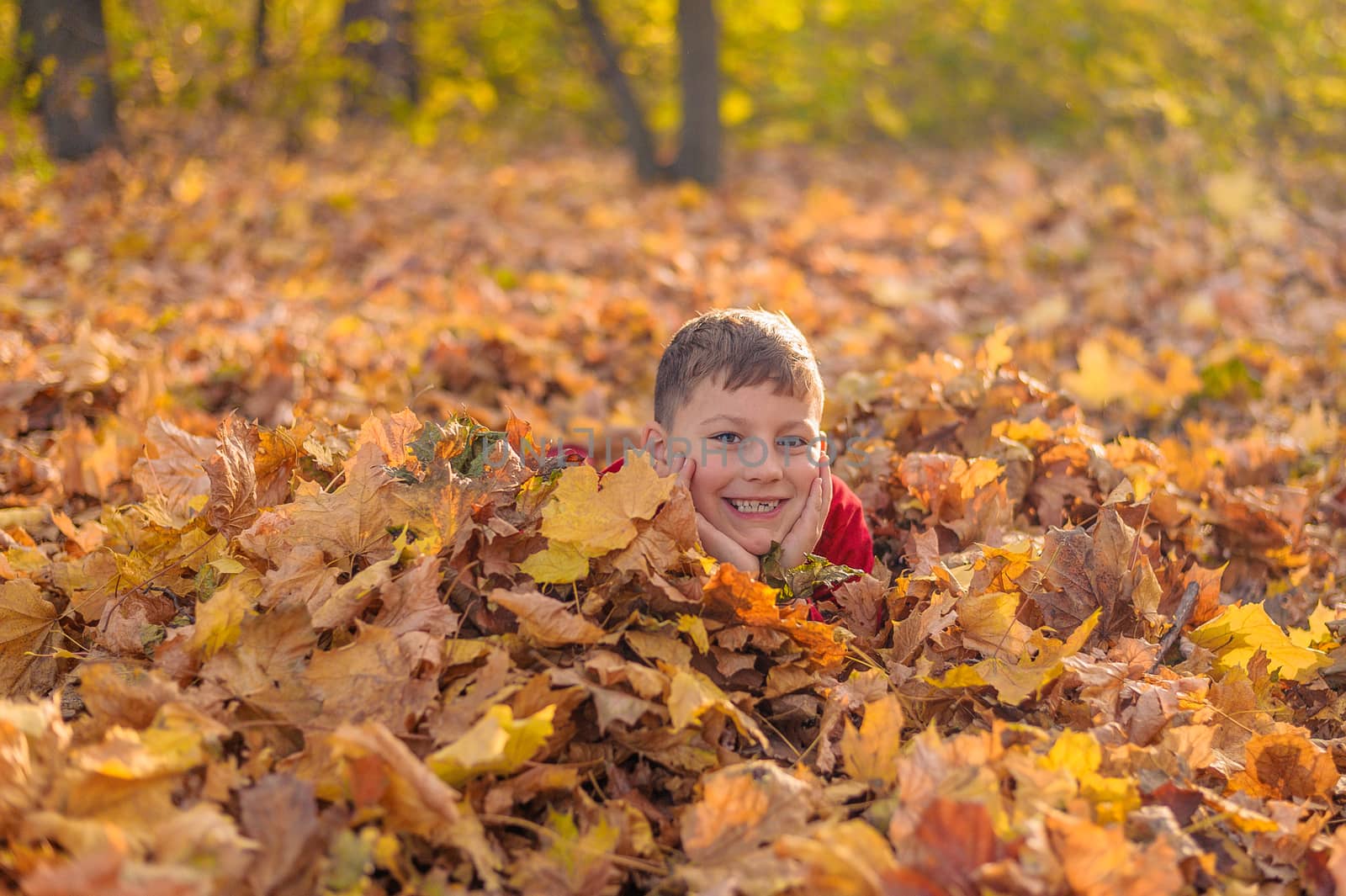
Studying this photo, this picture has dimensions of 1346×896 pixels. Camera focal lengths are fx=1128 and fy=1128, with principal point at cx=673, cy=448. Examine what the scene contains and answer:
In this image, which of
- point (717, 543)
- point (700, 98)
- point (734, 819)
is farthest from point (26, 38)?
point (734, 819)

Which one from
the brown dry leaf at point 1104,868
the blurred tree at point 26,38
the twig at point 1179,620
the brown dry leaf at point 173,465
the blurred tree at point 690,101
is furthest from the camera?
the blurred tree at point 690,101

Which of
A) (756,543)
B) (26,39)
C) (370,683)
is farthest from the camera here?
(26,39)

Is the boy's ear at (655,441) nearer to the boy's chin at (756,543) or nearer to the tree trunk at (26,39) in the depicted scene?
the boy's chin at (756,543)

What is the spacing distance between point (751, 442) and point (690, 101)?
7.33m

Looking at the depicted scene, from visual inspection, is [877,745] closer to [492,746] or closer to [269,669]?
[492,746]

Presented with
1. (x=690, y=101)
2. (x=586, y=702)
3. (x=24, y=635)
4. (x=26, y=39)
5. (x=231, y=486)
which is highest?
(x=26, y=39)

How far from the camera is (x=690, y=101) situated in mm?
9172

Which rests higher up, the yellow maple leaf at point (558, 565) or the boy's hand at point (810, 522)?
the yellow maple leaf at point (558, 565)

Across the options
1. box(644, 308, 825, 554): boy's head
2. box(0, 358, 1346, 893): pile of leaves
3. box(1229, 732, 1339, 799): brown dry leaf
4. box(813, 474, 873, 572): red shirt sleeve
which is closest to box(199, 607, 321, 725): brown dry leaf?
box(0, 358, 1346, 893): pile of leaves

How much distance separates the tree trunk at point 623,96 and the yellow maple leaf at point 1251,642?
301 inches

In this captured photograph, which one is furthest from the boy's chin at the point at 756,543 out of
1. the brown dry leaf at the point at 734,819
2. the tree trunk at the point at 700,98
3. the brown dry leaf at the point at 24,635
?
the tree trunk at the point at 700,98

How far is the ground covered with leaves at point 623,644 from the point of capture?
1.43m

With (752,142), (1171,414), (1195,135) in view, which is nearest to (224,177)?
(752,142)

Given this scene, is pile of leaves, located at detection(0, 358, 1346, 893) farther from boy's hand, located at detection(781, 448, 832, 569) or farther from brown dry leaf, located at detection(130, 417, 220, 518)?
boy's hand, located at detection(781, 448, 832, 569)
